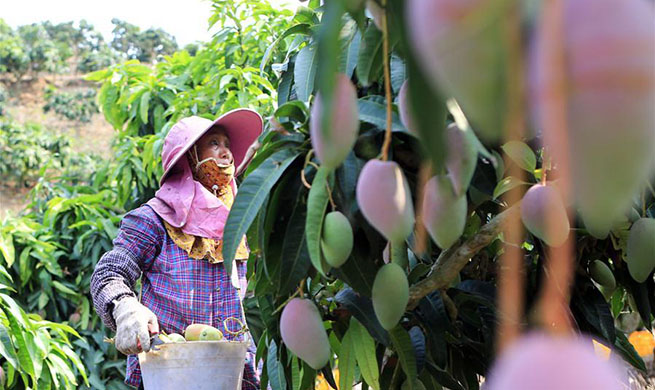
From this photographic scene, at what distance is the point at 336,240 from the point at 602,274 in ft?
1.59

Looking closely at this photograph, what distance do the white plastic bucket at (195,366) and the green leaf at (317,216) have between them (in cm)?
62

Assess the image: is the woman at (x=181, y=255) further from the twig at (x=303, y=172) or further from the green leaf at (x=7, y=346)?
the twig at (x=303, y=172)

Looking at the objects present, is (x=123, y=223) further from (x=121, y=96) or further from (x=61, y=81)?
(x=61, y=81)

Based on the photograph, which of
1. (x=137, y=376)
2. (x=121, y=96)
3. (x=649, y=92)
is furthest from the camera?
(x=121, y=96)

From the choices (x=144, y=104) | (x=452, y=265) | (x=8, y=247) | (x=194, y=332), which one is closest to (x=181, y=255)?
(x=194, y=332)

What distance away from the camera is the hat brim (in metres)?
1.91

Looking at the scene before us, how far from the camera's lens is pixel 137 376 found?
70.8 inches

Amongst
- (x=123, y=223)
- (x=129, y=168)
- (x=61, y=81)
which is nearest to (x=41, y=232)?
(x=129, y=168)

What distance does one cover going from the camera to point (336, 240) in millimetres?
718

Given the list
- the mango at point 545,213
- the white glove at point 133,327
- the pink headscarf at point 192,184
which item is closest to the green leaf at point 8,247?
the pink headscarf at point 192,184

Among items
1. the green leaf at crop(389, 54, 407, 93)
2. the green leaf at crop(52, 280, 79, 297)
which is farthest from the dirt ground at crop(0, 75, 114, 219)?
the green leaf at crop(389, 54, 407, 93)

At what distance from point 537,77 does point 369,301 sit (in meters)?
0.77

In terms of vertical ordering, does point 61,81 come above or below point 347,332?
below

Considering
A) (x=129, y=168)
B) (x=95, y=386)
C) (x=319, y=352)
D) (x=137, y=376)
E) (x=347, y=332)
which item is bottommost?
(x=95, y=386)
